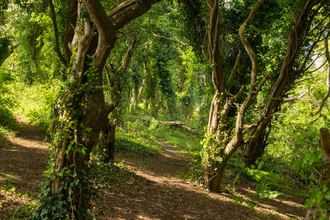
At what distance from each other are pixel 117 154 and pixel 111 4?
520 centimetres

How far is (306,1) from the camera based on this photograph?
491 centimetres

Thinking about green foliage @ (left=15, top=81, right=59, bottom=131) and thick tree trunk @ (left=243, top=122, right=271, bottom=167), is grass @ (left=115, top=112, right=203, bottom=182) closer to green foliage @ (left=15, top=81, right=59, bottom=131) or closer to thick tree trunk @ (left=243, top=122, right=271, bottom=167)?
thick tree trunk @ (left=243, top=122, right=271, bottom=167)

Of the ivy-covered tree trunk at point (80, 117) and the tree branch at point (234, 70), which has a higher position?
the tree branch at point (234, 70)

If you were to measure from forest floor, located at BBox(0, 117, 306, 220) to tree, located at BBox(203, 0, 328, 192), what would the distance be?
1.04 m

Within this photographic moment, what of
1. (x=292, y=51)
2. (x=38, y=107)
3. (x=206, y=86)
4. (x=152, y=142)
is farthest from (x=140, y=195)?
(x=152, y=142)

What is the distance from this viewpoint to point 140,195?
5.02 metres

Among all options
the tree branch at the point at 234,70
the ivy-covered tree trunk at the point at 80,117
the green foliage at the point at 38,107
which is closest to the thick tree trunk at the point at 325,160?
the ivy-covered tree trunk at the point at 80,117

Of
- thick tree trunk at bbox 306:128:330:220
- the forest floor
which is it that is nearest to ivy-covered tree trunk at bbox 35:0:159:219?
the forest floor

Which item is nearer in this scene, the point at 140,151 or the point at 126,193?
the point at 126,193

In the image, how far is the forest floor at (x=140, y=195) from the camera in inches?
150

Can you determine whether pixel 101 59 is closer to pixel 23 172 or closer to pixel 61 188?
pixel 61 188

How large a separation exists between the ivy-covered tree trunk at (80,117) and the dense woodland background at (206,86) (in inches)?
0.5

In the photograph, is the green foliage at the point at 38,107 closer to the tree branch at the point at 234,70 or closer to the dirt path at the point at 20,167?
the dirt path at the point at 20,167

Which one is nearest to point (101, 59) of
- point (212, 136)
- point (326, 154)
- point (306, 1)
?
point (326, 154)
